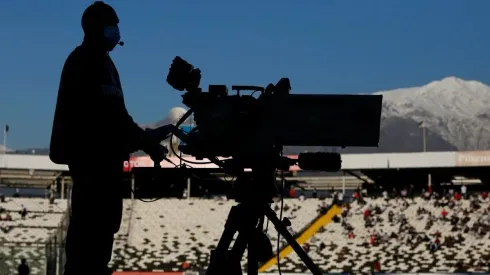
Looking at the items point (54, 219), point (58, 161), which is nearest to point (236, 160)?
point (58, 161)

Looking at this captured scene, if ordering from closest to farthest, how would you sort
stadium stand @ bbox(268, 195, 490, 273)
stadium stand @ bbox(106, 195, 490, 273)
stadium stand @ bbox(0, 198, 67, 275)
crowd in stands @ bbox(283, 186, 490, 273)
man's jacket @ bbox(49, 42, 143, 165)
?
1. man's jacket @ bbox(49, 42, 143, 165)
2. stadium stand @ bbox(268, 195, 490, 273)
3. crowd in stands @ bbox(283, 186, 490, 273)
4. stadium stand @ bbox(106, 195, 490, 273)
5. stadium stand @ bbox(0, 198, 67, 275)

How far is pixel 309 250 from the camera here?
35.6 meters

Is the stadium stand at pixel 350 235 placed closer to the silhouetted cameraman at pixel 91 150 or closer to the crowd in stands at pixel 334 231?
the crowd in stands at pixel 334 231

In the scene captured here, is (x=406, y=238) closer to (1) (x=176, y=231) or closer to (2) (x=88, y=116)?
(1) (x=176, y=231)

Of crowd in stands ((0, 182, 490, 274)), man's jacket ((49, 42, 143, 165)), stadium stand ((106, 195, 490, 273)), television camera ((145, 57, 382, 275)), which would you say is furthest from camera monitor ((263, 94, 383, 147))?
crowd in stands ((0, 182, 490, 274))

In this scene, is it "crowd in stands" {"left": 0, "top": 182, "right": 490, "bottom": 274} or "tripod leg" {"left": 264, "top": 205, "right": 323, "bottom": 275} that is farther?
"crowd in stands" {"left": 0, "top": 182, "right": 490, "bottom": 274}

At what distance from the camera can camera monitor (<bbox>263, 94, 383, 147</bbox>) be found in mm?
4172

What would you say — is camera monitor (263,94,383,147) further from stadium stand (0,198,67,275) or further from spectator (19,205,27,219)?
spectator (19,205,27,219)

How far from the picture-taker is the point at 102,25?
13.8 feet

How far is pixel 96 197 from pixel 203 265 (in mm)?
28593

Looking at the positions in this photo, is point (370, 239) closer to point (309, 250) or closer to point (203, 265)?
point (309, 250)

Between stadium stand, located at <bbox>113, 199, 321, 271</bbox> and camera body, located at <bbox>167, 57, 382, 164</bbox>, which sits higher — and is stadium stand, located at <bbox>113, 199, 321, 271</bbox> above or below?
below

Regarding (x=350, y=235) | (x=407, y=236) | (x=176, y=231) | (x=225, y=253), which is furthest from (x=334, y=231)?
(x=225, y=253)

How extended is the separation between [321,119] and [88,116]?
44.4 inches
